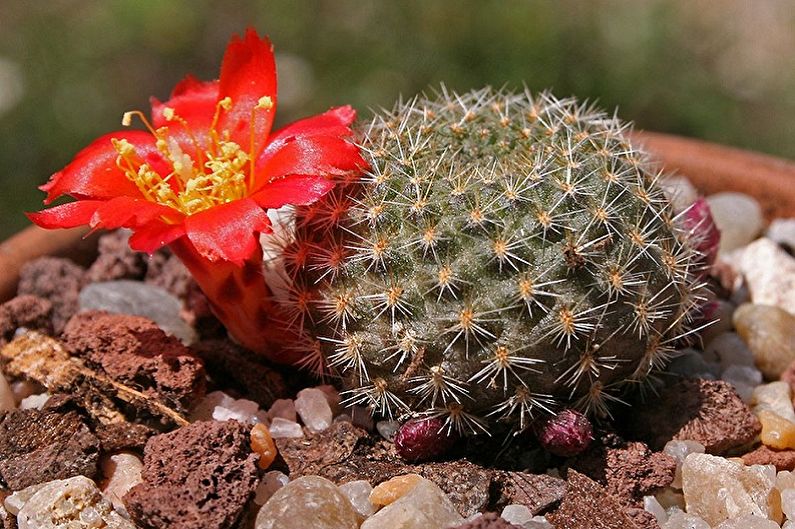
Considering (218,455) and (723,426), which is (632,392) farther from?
(218,455)

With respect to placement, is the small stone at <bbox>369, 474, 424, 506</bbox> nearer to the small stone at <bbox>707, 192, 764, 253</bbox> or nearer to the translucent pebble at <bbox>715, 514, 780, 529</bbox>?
→ the translucent pebble at <bbox>715, 514, 780, 529</bbox>

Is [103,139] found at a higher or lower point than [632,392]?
higher

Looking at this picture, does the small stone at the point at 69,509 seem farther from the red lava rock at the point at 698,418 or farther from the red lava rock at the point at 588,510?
the red lava rock at the point at 698,418

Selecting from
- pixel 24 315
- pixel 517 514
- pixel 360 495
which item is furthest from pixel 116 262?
pixel 517 514

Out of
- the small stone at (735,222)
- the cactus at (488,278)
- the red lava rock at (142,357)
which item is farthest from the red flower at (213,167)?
the small stone at (735,222)

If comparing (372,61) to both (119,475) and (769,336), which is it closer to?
(769,336)

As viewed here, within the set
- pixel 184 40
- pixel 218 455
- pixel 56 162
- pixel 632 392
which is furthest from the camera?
pixel 184 40

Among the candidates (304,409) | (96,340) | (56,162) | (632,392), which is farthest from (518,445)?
(56,162)
